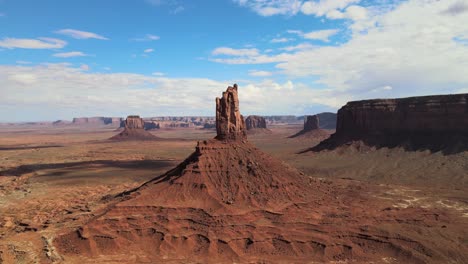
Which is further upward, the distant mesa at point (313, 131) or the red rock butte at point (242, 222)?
the distant mesa at point (313, 131)

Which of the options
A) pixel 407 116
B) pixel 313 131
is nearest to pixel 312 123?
pixel 313 131

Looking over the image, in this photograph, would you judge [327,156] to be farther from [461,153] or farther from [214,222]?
[214,222]

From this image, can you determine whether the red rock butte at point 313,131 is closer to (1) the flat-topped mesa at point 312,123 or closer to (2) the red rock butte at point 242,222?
(1) the flat-topped mesa at point 312,123

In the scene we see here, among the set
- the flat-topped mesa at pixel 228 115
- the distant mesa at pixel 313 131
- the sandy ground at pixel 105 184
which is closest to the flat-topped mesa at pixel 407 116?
the sandy ground at pixel 105 184

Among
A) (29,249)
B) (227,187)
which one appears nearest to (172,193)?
(227,187)

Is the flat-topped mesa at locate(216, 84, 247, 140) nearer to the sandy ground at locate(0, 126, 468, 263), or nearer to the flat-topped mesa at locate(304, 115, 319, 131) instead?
the sandy ground at locate(0, 126, 468, 263)

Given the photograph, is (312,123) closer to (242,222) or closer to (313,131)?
(313,131)
